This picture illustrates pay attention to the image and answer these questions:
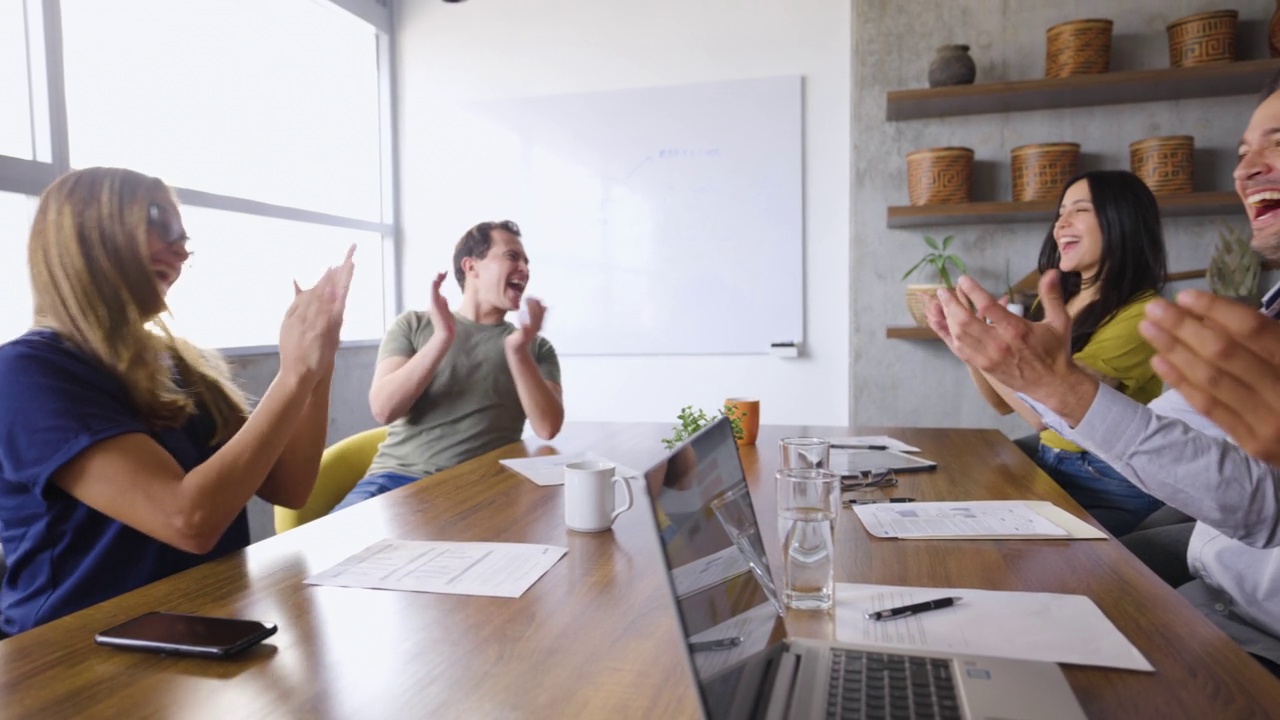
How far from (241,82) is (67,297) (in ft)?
8.38

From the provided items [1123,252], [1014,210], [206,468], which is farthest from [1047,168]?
[206,468]

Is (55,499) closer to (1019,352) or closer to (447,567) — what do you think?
(447,567)

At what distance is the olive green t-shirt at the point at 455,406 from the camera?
222 cm

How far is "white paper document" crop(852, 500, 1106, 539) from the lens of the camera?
3.79 feet

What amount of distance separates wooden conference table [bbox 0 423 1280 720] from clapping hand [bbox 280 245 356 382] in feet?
0.88

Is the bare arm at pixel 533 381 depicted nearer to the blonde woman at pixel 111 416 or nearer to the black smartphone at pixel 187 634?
the blonde woman at pixel 111 416

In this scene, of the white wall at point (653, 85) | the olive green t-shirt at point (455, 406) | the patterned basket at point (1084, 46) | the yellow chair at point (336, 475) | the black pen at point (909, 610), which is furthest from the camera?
the white wall at point (653, 85)

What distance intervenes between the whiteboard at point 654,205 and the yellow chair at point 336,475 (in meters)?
1.72

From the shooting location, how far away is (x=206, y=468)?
1119mm

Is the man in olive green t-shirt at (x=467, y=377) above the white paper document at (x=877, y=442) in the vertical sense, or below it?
above

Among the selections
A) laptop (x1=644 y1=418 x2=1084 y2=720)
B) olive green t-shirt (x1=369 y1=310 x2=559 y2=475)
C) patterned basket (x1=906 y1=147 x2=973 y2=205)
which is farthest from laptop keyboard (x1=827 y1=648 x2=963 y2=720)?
patterned basket (x1=906 y1=147 x2=973 y2=205)

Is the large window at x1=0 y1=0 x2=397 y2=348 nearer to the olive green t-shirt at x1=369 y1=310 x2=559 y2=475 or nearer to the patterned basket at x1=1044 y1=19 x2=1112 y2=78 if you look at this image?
the olive green t-shirt at x1=369 y1=310 x2=559 y2=475

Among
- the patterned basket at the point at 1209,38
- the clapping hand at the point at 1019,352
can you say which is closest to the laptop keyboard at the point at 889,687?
the clapping hand at the point at 1019,352

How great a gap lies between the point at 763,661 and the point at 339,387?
3409 millimetres
